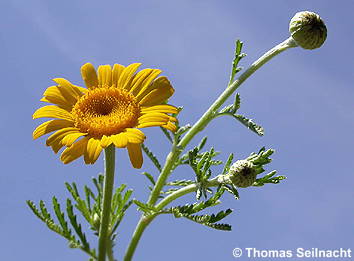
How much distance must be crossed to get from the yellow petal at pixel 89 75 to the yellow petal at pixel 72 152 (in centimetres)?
64

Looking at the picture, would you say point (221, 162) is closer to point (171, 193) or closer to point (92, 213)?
point (171, 193)

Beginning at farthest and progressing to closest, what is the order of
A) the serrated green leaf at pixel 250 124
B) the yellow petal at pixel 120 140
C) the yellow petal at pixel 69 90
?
the yellow petal at pixel 69 90, the serrated green leaf at pixel 250 124, the yellow petal at pixel 120 140

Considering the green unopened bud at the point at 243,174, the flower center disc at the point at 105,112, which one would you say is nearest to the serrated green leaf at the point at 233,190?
the green unopened bud at the point at 243,174

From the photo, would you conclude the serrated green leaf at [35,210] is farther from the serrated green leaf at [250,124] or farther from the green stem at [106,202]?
the serrated green leaf at [250,124]

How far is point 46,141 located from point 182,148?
886 mm

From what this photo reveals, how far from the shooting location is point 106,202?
10.6 ft

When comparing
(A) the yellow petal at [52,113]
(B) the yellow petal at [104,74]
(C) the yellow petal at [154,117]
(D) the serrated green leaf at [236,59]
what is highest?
(D) the serrated green leaf at [236,59]

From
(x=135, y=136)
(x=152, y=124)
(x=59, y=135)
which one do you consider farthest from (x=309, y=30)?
(x=59, y=135)

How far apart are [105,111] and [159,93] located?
0.34 meters

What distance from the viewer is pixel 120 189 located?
12.2 feet

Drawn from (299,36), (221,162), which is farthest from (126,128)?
(299,36)

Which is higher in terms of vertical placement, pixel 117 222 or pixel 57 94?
pixel 57 94

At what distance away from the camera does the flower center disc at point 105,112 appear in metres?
3.17

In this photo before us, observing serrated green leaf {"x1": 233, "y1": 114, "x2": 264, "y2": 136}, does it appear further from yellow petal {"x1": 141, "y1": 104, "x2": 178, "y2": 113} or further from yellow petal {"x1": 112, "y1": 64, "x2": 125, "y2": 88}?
yellow petal {"x1": 112, "y1": 64, "x2": 125, "y2": 88}
